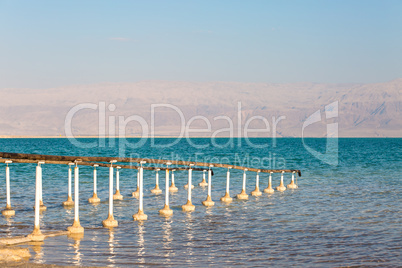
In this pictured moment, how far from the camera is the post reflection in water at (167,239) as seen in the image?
50.8 ft

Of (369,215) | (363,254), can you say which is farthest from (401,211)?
(363,254)

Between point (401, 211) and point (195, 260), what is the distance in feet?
52.4

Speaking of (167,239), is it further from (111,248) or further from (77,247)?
(77,247)

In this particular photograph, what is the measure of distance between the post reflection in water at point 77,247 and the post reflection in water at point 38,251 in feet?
2.78

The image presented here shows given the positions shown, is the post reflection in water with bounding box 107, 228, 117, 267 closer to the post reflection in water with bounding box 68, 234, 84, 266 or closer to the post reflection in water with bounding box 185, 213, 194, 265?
the post reflection in water with bounding box 68, 234, 84, 266

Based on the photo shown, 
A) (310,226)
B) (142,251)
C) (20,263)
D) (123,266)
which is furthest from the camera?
(310,226)

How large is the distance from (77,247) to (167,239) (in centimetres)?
340

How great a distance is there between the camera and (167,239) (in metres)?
18.6

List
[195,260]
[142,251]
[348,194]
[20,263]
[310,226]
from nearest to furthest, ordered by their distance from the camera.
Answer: [20,263]
[195,260]
[142,251]
[310,226]
[348,194]

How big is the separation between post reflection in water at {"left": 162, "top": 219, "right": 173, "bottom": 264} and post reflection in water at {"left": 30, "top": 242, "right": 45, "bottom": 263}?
322 cm

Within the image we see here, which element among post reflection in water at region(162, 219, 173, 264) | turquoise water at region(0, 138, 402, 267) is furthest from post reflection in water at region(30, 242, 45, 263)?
post reflection in water at region(162, 219, 173, 264)

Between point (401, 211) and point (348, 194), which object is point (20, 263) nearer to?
point (401, 211)

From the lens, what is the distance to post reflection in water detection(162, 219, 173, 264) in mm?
15492

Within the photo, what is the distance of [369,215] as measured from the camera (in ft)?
85.9
